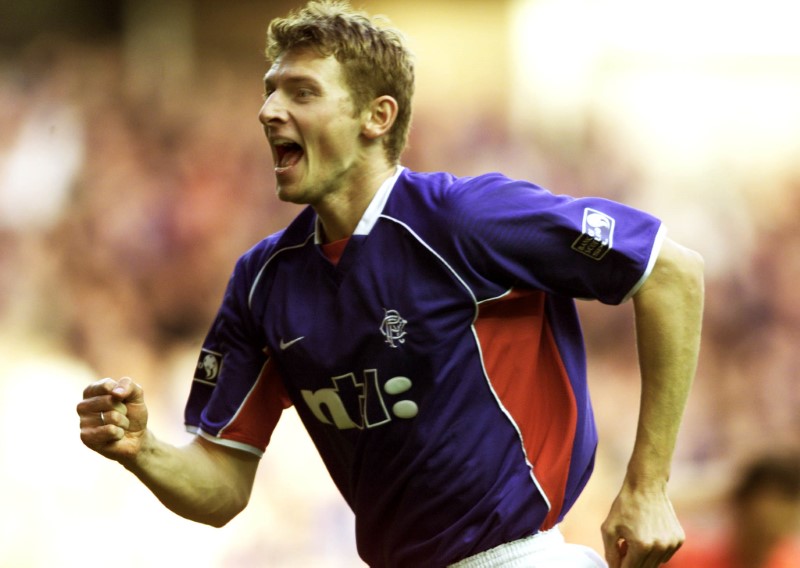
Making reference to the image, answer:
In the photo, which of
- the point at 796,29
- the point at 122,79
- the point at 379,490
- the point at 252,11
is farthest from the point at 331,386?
the point at 796,29

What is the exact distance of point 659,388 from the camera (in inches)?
118

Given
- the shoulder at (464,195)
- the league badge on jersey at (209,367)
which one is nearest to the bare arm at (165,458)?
the league badge on jersey at (209,367)

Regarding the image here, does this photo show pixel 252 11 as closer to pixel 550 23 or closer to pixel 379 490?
pixel 550 23

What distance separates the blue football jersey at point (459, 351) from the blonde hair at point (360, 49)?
0.25m

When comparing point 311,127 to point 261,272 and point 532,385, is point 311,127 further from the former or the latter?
point 532,385

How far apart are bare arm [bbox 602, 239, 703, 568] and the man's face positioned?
0.85 meters

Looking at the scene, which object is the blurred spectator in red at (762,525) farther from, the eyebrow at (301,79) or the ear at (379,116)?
the eyebrow at (301,79)

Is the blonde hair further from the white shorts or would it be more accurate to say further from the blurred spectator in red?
the blurred spectator in red

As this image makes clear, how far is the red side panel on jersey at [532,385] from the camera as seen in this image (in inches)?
120

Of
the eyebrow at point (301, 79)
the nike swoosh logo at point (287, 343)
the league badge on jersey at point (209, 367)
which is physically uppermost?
the eyebrow at point (301, 79)

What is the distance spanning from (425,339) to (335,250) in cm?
38

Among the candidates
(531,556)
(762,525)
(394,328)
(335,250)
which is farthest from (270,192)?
(531,556)

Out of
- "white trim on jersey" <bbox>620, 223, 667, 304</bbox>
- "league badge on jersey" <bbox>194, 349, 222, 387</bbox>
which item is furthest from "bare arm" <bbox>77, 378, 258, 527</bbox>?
"white trim on jersey" <bbox>620, 223, 667, 304</bbox>

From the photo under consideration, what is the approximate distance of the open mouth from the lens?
10.6 feet
